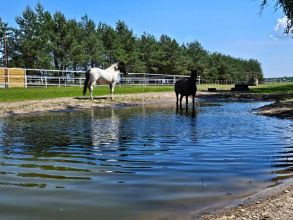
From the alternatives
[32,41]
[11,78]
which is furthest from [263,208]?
[32,41]

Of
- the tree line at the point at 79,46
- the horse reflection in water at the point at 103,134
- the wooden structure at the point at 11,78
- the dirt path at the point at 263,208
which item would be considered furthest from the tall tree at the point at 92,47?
the dirt path at the point at 263,208

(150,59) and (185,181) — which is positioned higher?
(150,59)

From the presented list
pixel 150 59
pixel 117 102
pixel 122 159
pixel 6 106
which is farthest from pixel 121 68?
pixel 150 59

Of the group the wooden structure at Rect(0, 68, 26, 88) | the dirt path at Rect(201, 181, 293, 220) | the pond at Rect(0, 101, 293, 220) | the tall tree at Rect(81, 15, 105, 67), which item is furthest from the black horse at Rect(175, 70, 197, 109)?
the tall tree at Rect(81, 15, 105, 67)

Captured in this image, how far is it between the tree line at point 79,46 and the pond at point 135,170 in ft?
180

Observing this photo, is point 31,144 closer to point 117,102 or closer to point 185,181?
point 185,181

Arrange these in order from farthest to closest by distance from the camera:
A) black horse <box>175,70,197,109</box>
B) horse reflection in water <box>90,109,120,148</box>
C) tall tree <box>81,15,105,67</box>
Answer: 1. tall tree <box>81,15,105,67</box>
2. black horse <box>175,70,197,109</box>
3. horse reflection in water <box>90,109,120,148</box>

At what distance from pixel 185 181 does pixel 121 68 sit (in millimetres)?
22502

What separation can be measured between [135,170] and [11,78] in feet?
112

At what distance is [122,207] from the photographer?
4504 millimetres

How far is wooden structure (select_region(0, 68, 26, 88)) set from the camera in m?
36.3

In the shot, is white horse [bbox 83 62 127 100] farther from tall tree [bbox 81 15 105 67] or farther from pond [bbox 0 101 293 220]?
tall tree [bbox 81 15 105 67]

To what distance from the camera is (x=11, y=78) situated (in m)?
37.8

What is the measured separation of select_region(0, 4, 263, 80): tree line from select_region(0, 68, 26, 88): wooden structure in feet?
75.1
